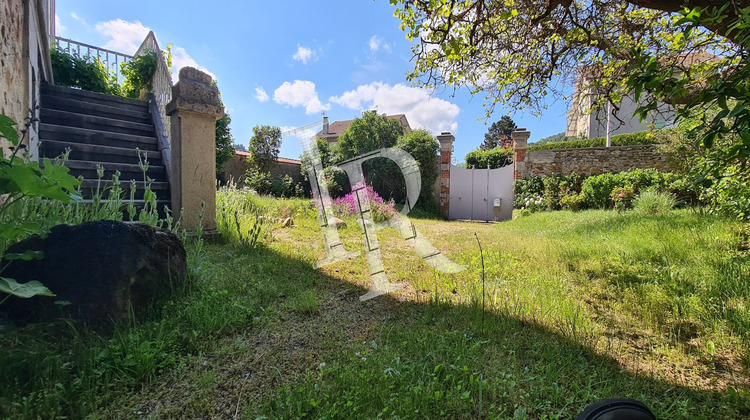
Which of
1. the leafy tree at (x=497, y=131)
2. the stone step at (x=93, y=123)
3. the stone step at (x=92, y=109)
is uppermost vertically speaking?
the leafy tree at (x=497, y=131)

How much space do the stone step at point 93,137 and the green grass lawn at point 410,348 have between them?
2.91m

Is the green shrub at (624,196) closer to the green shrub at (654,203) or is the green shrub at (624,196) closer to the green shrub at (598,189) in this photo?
the green shrub at (598,189)

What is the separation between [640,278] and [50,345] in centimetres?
382

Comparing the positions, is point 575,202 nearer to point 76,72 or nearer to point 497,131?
point 76,72

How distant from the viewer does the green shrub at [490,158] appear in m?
11.3

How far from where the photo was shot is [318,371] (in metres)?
1.46

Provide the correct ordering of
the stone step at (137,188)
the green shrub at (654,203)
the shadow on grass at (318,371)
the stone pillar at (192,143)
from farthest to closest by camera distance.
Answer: the green shrub at (654,203), the stone step at (137,188), the stone pillar at (192,143), the shadow on grass at (318,371)

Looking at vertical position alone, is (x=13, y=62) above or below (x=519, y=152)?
below

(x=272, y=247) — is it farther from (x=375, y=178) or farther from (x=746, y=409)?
(x=375, y=178)

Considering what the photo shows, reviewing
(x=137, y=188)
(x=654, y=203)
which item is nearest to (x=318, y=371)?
(x=137, y=188)

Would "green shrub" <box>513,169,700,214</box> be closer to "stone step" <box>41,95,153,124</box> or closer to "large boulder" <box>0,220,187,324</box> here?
"large boulder" <box>0,220,187,324</box>

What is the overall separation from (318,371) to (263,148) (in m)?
10.5

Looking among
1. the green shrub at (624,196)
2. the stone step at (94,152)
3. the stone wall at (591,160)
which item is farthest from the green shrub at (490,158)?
the stone step at (94,152)

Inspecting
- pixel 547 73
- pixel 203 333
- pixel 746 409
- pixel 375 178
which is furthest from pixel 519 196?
pixel 203 333
